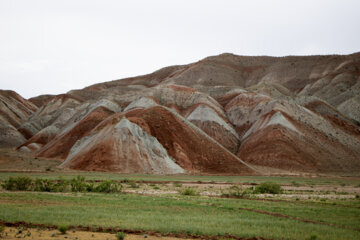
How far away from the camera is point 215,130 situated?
278ft

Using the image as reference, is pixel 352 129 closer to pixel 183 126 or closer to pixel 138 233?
pixel 183 126

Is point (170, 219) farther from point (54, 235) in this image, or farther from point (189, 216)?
point (54, 235)

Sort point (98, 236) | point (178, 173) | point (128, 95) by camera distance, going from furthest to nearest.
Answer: point (128, 95), point (178, 173), point (98, 236)

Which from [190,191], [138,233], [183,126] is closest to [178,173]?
[183,126]

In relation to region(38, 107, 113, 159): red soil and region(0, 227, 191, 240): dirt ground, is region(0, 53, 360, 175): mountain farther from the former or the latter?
region(0, 227, 191, 240): dirt ground

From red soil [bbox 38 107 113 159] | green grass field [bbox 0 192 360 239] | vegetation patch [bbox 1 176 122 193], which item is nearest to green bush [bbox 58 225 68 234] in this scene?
green grass field [bbox 0 192 360 239]

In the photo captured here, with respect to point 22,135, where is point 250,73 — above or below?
above

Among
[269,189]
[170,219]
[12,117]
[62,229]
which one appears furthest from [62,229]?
[12,117]

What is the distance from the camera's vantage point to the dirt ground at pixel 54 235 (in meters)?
12.6

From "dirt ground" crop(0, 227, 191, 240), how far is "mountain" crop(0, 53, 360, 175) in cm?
4157

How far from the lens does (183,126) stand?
71.1 metres

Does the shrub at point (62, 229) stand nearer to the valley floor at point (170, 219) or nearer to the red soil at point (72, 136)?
the valley floor at point (170, 219)

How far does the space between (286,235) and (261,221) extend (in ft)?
9.15

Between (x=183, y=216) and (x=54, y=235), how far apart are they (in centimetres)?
658
